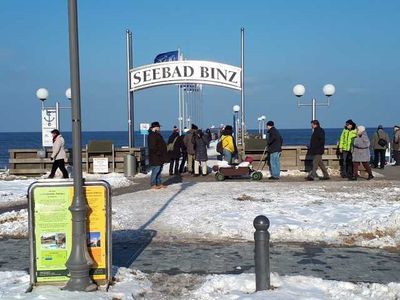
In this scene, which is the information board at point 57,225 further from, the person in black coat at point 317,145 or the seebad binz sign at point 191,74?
the seebad binz sign at point 191,74

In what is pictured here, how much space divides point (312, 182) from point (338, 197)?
3.41 metres

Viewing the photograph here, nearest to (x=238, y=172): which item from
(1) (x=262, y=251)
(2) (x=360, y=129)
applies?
(2) (x=360, y=129)

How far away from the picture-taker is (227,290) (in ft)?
21.2

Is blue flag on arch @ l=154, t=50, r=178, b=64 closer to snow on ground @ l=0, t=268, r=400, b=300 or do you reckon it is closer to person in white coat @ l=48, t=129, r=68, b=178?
person in white coat @ l=48, t=129, r=68, b=178

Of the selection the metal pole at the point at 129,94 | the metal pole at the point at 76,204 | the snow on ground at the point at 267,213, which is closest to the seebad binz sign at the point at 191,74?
the metal pole at the point at 129,94

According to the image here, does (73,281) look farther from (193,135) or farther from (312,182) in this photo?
(193,135)

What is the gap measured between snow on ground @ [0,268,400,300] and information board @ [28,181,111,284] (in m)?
0.22

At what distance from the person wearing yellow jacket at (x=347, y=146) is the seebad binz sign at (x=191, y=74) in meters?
5.42

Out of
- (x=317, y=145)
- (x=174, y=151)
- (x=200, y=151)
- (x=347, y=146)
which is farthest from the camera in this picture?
(x=174, y=151)

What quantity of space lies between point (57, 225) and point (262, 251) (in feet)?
7.51

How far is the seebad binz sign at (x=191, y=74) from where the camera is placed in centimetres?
2175

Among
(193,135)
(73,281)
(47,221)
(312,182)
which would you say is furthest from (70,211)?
(193,135)

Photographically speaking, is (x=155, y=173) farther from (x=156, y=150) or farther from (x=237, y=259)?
(x=237, y=259)

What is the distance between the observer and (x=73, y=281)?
20.4 feet
